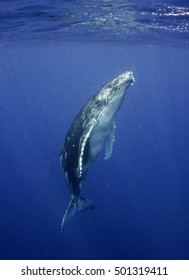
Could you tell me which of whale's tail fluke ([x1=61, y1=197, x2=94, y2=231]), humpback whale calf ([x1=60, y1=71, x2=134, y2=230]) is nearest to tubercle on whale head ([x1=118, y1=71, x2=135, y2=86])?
humpback whale calf ([x1=60, y1=71, x2=134, y2=230])

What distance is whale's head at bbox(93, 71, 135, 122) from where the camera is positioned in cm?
1172

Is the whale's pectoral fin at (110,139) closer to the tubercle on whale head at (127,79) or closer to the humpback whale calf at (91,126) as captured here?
the humpback whale calf at (91,126)

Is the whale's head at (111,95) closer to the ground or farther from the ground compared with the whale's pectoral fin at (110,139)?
farther from the ground

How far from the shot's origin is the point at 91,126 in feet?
38.6

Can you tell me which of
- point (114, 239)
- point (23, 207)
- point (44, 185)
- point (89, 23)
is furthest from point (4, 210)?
point (89, 23)

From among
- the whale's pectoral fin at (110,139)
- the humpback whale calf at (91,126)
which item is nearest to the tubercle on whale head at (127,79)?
the humpback whale calf at (91,126)

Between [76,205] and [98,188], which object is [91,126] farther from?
[98,188]

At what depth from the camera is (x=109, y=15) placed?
2286cm

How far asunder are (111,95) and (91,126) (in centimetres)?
122

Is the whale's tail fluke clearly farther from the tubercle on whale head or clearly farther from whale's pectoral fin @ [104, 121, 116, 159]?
the tubercle on whale head

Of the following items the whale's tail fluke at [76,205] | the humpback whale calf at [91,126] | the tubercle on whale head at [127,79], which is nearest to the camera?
the tubercle on whale head at [127,79]

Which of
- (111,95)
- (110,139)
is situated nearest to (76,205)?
(110,139)

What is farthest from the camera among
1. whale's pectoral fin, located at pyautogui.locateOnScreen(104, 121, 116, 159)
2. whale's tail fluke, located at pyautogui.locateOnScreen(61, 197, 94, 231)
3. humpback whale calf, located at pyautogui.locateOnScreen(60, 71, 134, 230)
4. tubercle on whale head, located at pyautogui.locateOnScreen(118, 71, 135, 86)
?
whale's tail fluke, located at pyautogui.locateOnScreen(61, 197, 94, 231)

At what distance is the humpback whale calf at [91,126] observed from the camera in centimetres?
1177
